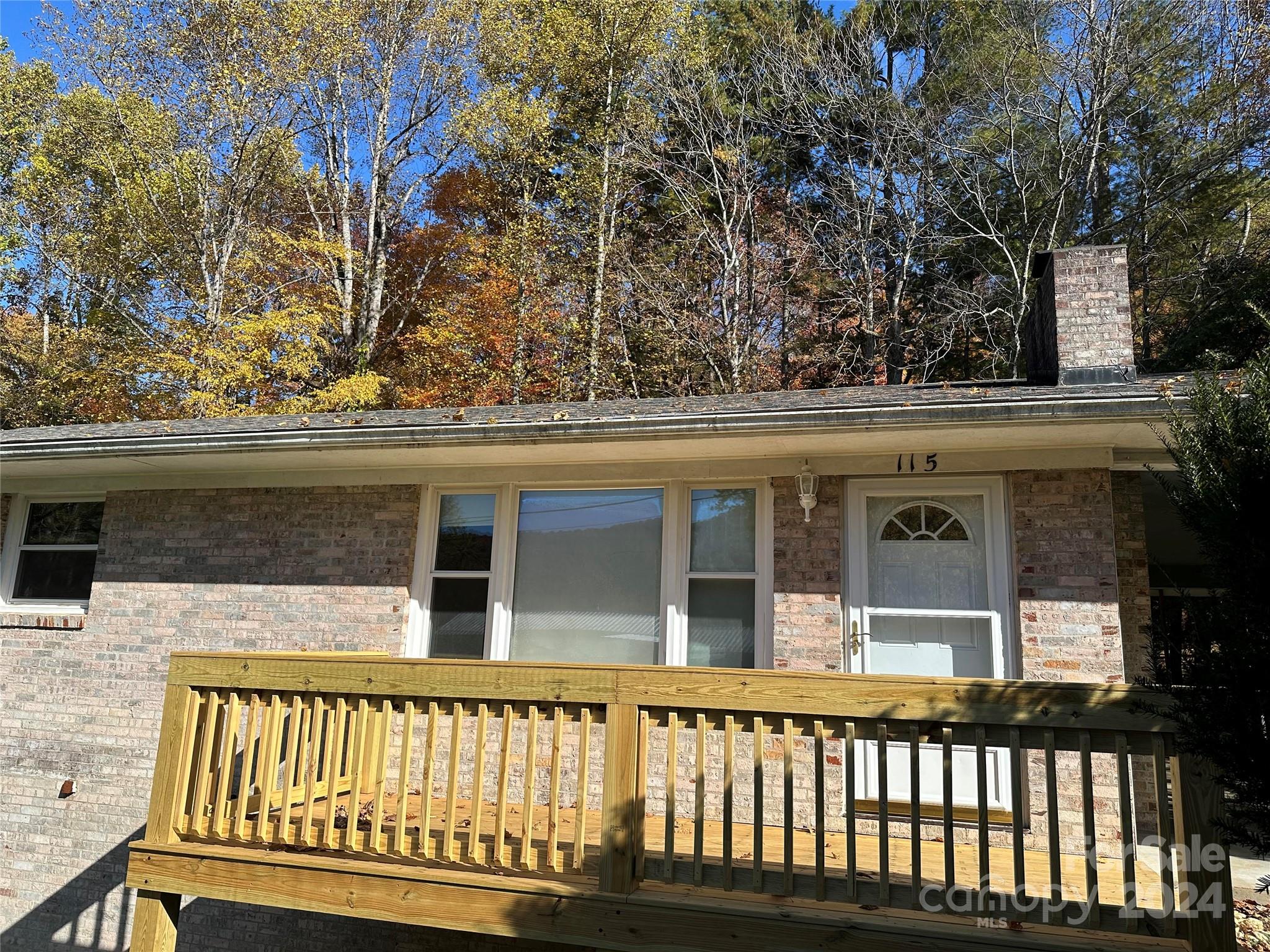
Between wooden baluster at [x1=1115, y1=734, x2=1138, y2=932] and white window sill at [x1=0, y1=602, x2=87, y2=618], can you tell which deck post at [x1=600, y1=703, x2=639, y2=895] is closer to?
wooden baluster at [x1=1115, y1=734, x2=1138, y2=932]

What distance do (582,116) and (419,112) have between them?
14.6 feet

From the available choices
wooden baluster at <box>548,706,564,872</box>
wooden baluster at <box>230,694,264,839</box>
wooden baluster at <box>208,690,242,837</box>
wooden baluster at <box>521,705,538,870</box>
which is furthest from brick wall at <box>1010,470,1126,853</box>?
wooden baluster at <box>208,690,242,837</box>

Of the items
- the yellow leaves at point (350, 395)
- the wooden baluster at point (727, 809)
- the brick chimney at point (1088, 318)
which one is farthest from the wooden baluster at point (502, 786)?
the yellow leaves at point (350, 395)

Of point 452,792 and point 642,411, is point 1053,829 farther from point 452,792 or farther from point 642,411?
point 642,411

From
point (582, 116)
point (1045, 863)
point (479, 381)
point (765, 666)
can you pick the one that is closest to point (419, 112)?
point (582, 116)

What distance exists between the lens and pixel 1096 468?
5.32m

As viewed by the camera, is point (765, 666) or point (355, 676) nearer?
point (355, 676)

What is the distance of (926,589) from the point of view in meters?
5.63

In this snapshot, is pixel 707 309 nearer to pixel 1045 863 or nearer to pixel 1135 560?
pixel 1135 560

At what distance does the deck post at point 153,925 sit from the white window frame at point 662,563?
7.19 ft

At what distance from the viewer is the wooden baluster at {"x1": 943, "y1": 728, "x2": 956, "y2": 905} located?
11.3 feet

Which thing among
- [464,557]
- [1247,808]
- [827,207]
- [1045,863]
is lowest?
[1045,863]

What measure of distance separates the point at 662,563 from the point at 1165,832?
3446 mm

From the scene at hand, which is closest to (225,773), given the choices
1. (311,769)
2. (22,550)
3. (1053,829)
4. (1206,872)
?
(311,769)
